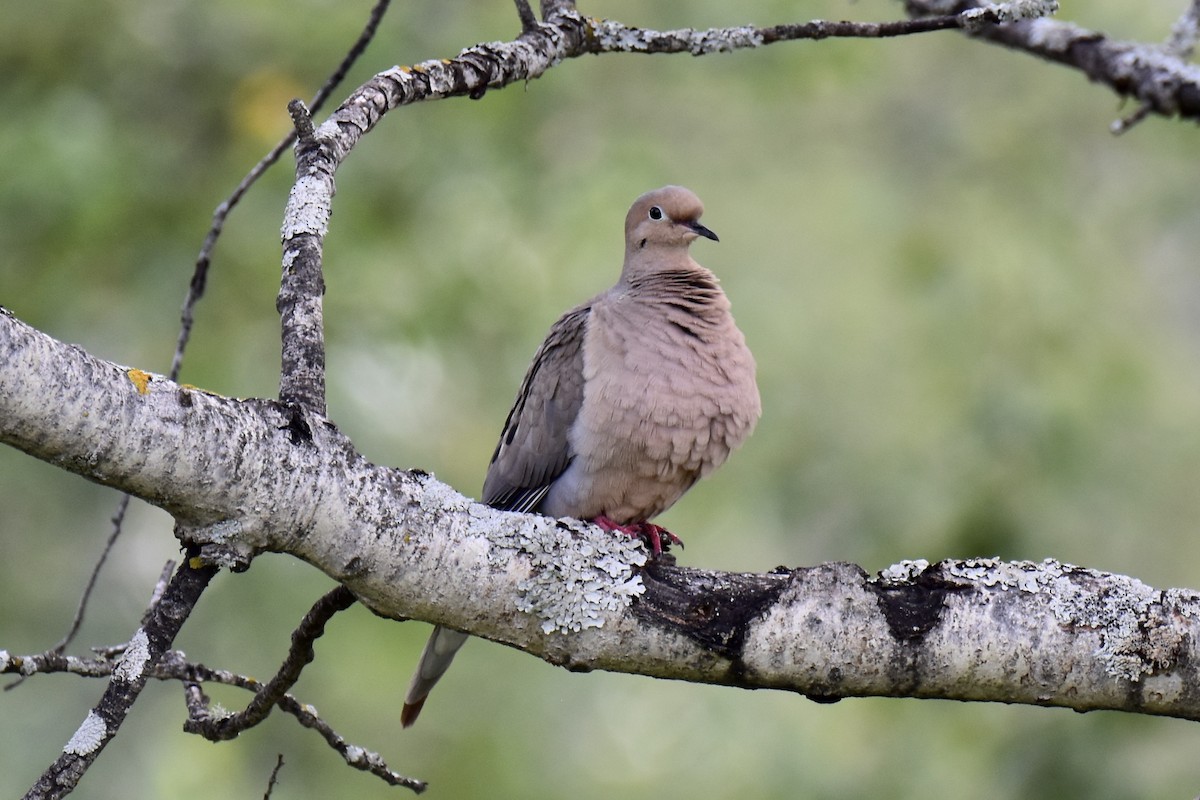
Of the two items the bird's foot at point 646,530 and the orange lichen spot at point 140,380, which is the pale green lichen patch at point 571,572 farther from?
the bird's foot at point 646,530

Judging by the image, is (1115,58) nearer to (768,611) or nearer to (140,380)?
(768,611)

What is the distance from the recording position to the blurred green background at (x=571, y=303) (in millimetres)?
4832

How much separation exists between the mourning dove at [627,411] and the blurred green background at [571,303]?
178cm

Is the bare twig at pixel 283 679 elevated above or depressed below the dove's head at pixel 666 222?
below

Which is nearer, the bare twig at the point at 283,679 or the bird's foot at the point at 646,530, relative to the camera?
the bare twig at the point at 283,679

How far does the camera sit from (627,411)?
3.25 m

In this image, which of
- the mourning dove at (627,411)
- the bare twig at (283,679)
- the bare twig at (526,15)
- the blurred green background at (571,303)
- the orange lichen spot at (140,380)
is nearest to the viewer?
the orange lichen spot at (140,380)

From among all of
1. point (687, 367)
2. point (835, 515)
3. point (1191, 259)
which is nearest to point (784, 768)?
point (835, 515)

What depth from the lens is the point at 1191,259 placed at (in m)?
8.02

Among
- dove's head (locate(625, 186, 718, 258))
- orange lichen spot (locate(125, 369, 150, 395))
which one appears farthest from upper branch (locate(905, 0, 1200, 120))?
orange lichen spot (locate(125, 369, 150, 395))

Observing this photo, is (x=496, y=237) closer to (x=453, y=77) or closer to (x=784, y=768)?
(x=784, y=768)

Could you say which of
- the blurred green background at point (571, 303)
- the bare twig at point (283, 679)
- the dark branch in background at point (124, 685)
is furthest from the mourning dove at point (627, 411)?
the blurred green background at point (571, 303)

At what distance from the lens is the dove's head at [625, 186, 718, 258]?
3.85 m

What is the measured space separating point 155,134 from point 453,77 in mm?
2871
